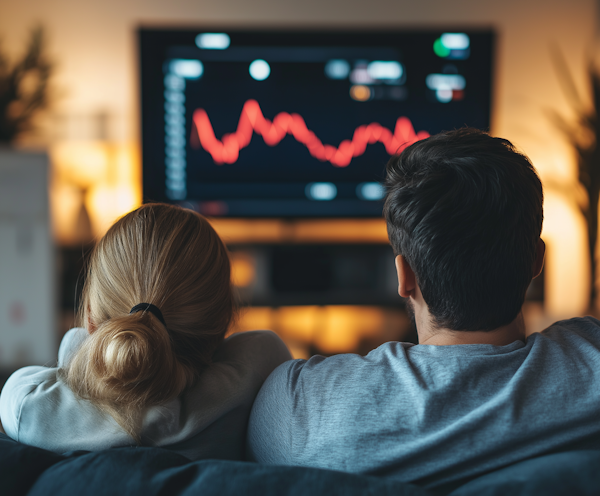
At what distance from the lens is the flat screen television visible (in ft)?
7.57

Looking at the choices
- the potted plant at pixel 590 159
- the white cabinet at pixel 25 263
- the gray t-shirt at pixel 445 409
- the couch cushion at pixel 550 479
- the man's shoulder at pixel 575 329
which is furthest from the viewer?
the potted plant at pixel 590 159

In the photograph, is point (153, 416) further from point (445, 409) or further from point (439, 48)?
point (439, 48)

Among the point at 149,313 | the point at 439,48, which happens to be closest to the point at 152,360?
the point at 149,313

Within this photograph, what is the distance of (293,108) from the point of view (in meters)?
2.38

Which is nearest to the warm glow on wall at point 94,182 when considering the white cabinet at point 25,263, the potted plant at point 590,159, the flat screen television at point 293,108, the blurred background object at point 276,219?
the blurred background object at point 276,219

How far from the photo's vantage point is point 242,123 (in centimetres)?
236

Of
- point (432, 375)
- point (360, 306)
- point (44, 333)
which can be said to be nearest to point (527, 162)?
point (432, 375)

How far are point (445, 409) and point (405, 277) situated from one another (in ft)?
0.66

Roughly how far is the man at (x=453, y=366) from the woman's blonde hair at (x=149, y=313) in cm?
14

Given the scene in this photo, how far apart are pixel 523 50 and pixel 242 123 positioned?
1684 millimetres

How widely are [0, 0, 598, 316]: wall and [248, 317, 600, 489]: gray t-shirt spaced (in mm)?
2313

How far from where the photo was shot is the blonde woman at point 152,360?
0.60 metres

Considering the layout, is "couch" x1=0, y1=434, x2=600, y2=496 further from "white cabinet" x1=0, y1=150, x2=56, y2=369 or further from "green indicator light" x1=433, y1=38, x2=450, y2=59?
"green indicator light" x1=433, y1=38, x2=450, y2=59

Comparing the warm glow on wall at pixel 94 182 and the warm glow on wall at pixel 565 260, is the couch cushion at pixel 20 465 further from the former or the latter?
the warm glow on wall at pixel 565 260
